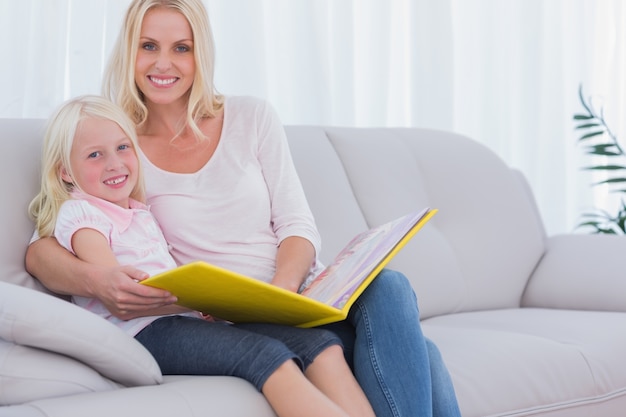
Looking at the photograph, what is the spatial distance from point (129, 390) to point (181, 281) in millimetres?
162

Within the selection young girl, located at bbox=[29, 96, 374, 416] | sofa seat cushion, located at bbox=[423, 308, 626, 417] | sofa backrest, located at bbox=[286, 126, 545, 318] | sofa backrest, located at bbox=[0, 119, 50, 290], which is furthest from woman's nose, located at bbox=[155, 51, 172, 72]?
sofa seat cushion, located at bbox=[423, 308, 626, 417]

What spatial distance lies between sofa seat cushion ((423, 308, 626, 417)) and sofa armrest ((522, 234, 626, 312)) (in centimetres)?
19

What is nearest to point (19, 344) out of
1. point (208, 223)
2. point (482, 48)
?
point (208, 223)

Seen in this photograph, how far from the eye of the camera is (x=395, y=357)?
144 centimetres

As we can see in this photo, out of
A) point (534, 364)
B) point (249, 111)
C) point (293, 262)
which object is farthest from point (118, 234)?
point (534, 364)

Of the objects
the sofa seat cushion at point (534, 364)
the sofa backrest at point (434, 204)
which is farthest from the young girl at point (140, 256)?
the sofa backrest at point (434, 204)

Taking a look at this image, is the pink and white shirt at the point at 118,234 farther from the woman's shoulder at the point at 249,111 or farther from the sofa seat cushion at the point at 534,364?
the sofa seat cushion at the point at 534,364

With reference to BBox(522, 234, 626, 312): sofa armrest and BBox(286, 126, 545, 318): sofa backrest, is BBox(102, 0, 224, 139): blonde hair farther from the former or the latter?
BBox(522, 234, 626, 312): sofa armrest

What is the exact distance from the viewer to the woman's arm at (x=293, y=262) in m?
1.64

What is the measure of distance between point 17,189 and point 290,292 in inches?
25.6

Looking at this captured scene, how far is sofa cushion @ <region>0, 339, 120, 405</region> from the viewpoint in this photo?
4.06ft

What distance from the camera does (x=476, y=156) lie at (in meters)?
2.56

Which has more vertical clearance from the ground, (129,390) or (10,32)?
(10,32)

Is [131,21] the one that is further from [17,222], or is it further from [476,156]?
[476,156]
